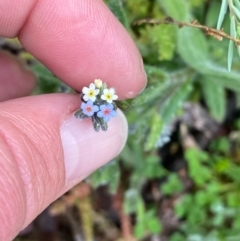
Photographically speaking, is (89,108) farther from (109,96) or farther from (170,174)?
(170,174)

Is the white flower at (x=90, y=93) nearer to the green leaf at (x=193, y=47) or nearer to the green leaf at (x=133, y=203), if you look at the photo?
the green leaf at (x=193, y=47)

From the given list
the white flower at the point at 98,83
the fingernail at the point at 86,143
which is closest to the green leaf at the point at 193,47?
the fingernail at the point at 86,143

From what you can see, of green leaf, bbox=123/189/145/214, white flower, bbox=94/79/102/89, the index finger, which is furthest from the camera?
green leaf, bbox=123/189/145/214

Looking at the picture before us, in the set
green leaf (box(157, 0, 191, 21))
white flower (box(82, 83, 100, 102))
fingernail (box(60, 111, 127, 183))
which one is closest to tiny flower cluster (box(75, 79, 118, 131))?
white flower (box(82, 83, 100, 102))

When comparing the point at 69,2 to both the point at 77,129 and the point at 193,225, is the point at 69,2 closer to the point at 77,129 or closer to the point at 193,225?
the point at 77,129

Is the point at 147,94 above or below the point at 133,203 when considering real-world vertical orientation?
above

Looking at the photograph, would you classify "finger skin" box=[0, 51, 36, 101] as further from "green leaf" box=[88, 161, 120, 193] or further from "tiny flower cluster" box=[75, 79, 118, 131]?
"tiny flower cluster" box=[75, 79, 118, 131]

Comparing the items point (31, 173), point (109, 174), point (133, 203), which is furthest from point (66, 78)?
point (133, 203)
